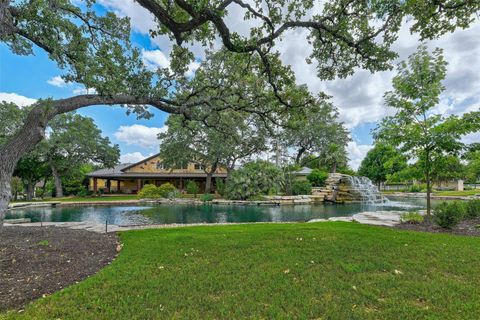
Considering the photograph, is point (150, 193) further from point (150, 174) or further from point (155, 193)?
point (150, 174)

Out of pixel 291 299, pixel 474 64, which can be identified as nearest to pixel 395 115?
pixel 474 64

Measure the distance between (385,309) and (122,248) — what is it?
4.78m

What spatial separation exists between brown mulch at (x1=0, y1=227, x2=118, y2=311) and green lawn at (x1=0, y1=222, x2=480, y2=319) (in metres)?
0.36

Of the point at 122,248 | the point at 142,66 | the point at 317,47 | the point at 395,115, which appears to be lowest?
the point at 122,248

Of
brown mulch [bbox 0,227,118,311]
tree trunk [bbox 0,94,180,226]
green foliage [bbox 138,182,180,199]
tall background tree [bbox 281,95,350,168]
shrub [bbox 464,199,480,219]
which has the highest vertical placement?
tall background tree [bbox 281,95,350,168]

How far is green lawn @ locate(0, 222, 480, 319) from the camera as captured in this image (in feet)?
8.73

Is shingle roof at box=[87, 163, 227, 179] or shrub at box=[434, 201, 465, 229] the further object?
shingle roof at box=[87, 163, 227, 179]

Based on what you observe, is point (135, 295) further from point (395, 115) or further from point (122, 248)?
point (395, 115)

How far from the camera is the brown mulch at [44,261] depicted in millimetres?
3255

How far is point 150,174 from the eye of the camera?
99.3ft

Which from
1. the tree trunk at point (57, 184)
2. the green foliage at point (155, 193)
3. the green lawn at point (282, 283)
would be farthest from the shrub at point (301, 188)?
the tree trunk at point (57, 184)

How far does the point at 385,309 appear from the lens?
2689 millimetres

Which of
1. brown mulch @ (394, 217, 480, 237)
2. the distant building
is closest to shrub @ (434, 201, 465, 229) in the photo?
brown mulch @ (394, 217, 480, 237)

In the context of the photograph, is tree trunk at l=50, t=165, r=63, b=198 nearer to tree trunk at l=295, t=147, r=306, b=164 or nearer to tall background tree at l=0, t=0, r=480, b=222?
tall background tree at l=0, t=0, r=480, b=222
